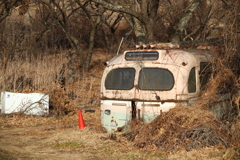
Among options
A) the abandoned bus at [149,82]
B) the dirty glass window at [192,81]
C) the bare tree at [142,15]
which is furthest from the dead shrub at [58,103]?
the dirty glass window at [192,81]

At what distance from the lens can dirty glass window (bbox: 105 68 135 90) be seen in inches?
332

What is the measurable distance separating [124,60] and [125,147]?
229 centimetres

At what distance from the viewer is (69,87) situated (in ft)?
53.3

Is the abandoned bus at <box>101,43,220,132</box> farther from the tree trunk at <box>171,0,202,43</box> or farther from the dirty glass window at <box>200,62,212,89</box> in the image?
the tree trunk at <box>171,0,202,43</box>

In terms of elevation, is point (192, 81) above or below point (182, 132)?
above

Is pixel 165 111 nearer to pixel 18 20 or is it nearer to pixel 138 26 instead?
pixel 138 26

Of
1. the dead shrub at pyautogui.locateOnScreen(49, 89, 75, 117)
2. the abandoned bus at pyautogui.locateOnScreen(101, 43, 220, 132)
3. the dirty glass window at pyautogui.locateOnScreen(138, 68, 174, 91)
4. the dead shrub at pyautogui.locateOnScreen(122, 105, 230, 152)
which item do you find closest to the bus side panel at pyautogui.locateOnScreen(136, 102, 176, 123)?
the abandoned bus at pyautogui.locateOnScreen(101, 43, 220, 132)

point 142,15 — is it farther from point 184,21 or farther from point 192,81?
point 192,81

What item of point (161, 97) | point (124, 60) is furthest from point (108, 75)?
point (161, 97)

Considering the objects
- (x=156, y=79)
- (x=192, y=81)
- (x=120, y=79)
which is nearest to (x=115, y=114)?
(x=120, y=79)

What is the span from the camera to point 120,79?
8641mm

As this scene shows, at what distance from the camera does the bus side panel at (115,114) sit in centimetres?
830

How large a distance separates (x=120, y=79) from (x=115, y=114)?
84cm

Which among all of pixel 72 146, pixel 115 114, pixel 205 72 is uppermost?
pixel 205 72
